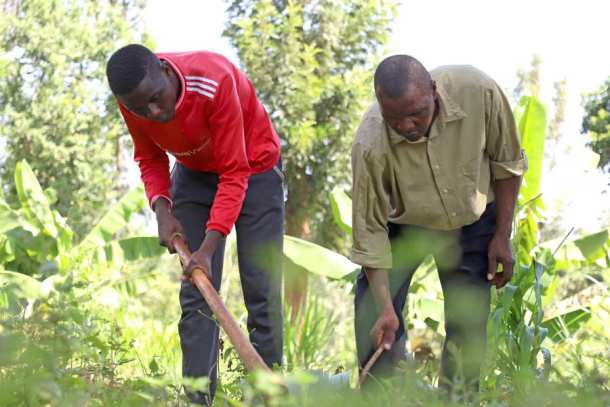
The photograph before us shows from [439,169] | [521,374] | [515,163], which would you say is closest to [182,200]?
[439,169]

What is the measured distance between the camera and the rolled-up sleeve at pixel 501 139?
142 inches

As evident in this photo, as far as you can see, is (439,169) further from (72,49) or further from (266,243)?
(72,49)

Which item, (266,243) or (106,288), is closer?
(266,243)

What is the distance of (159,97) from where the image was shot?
3.33 meters

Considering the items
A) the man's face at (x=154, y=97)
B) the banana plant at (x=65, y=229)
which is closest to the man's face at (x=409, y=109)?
the man's face at (x=154, y=97)

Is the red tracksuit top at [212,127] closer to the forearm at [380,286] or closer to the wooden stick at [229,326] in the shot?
the wooden stick at [229,326]

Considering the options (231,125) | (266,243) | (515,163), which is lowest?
(266,243)

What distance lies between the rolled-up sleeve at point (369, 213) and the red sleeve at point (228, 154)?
47cm

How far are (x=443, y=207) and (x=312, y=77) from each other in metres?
9.43

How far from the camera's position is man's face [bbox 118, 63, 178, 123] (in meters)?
3.25

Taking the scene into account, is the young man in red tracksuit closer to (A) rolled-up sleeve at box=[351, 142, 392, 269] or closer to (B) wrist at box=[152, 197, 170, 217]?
(B) wrist at box=[152, 197, 170, 217]

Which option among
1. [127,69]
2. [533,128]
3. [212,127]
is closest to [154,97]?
[127,69]

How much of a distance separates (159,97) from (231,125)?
0.39 meters

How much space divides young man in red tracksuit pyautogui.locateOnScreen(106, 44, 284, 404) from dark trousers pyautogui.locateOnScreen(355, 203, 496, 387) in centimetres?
46
